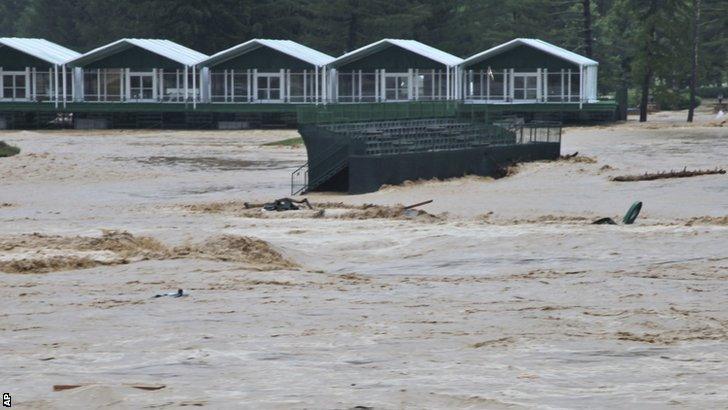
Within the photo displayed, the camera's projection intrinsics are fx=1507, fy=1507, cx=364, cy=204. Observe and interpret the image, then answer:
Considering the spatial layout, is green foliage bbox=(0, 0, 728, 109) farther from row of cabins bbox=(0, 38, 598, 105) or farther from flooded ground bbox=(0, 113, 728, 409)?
flooded ground bbox=(0, 113, 728, 409)

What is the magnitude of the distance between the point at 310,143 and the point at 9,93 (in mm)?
47358

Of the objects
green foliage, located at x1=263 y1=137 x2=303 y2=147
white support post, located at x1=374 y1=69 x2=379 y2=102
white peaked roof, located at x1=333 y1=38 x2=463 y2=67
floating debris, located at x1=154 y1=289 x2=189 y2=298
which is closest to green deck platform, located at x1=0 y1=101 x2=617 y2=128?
white peaked roof, located at x1=333 y1=38 x2=463 y2=67

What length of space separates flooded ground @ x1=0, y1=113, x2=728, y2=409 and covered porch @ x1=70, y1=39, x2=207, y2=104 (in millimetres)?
45337

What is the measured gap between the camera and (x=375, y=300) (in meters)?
18.5

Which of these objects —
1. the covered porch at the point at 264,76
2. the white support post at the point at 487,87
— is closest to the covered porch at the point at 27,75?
the covered porch at the point at 264,76

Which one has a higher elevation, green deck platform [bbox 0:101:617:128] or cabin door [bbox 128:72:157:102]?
cabin door [bbox 128:72:157:102]

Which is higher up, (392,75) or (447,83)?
(392,75)

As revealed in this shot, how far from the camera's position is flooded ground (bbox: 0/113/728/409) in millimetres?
13164

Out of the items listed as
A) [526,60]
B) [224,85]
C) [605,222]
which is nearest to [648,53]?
[526,60]

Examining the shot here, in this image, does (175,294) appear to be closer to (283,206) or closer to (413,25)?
(283,206)

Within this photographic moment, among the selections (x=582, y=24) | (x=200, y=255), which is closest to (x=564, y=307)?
(x=200, y=255)

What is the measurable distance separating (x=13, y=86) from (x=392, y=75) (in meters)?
20.7

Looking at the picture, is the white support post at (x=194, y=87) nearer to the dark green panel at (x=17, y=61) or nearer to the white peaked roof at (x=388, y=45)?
the white peaked roof at (x=388, y=45)

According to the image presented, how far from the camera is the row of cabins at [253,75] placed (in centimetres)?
8081
